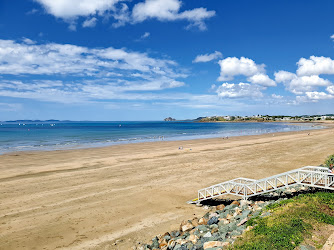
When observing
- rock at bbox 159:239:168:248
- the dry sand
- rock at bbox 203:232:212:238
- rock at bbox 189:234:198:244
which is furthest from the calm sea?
rock at bbox 203:232:212:238

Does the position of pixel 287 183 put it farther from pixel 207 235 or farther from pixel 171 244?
pixel 171 244

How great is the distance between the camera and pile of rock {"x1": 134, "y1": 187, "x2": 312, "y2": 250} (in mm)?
9234

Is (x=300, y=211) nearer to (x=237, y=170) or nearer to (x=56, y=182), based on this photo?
(x=237, y=170)

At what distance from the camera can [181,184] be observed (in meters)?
20.0

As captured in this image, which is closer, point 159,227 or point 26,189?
point 159,227

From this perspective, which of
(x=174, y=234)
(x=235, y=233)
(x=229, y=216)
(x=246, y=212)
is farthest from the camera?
(x=229, y=216)

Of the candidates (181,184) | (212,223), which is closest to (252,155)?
(181,184)

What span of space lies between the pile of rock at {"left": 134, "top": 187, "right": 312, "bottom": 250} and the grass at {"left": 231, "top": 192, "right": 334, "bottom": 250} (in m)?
0.56

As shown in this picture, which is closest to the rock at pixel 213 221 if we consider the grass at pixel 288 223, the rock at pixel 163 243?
the grass at pixel 288 223

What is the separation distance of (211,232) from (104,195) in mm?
9791

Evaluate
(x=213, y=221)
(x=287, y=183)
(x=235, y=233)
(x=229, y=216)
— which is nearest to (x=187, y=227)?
(x=213, y=221)

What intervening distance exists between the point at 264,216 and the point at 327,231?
8.07ft

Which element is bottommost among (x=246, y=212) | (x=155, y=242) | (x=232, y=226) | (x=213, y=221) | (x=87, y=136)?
(x=155, y=242)

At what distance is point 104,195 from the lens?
17531 millimetres
